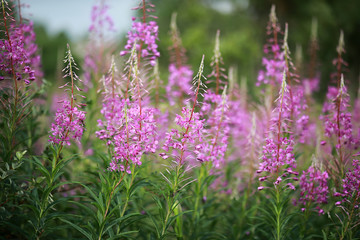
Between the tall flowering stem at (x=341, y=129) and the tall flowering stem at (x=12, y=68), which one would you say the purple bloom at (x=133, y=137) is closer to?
the tall flowering stem at (x=12, y=68)

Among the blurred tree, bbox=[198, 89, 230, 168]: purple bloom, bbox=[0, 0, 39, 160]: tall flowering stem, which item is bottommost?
bbox=[198, 89, 230, 168]: purple bloom

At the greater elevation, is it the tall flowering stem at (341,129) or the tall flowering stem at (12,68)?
the tall flowering stem at (12,68)

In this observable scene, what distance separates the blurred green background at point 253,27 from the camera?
17.8 m

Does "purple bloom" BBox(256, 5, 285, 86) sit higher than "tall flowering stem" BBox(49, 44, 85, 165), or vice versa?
"purple bloom" BBox(256, 5, 285, 86)

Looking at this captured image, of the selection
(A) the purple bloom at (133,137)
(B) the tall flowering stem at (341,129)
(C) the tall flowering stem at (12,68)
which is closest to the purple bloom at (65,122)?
(A) the purple bloom at (133,137)

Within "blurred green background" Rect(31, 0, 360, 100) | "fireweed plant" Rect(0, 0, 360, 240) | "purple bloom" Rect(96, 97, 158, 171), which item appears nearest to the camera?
"purple bloom" Rect(96, 97, 158, 171)

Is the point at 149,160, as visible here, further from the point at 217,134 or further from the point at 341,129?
the point at 341,129

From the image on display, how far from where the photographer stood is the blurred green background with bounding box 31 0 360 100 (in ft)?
58.5

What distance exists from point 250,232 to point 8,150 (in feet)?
10.8

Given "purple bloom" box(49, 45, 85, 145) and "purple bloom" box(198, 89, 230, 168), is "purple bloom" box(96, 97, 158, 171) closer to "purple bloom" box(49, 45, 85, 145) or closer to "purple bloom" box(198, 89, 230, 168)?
"purple bloom" box(49, 45, 85, 145)

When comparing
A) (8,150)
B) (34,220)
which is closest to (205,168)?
(34,220)

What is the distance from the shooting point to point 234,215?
429 cm

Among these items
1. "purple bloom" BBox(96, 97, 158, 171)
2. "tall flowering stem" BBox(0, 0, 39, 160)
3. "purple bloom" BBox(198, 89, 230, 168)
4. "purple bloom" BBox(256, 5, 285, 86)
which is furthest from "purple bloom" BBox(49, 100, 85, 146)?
"purple bloom" BBox(256, 5, 285, 86)

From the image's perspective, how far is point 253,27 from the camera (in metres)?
20.9
